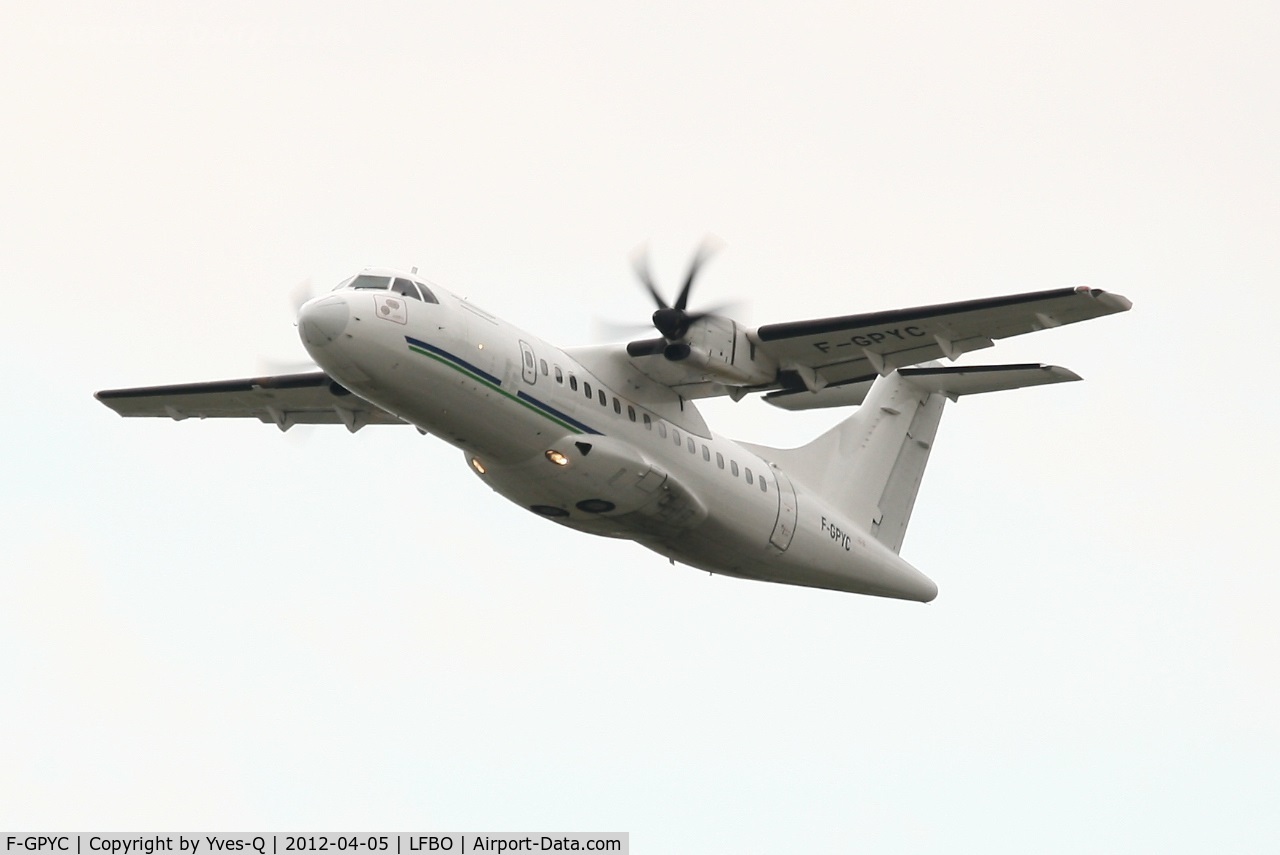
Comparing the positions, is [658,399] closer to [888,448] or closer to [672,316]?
[672,316]

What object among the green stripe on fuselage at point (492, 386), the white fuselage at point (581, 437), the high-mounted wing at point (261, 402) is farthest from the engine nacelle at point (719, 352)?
the high-mounted wing at point (261, 402)

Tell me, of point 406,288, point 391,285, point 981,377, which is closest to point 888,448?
point 981,377

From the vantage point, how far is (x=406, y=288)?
60.4ft

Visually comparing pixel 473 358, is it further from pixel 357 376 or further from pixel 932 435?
pixel 932 435

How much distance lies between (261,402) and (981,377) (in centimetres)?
999

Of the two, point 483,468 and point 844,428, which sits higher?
point 844,428

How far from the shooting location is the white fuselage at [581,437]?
18062 mm

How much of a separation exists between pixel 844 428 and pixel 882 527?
157 centimetres

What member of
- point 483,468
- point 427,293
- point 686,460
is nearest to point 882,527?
point 686,460

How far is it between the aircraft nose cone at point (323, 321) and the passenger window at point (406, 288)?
70cm

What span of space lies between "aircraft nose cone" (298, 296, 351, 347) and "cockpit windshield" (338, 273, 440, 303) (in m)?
0.52

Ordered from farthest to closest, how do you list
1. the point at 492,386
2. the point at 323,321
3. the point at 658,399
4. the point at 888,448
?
the point at 888,448 → the point at 658,399 → the point at 492,386 → the point at 323,321

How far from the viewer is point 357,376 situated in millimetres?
18031

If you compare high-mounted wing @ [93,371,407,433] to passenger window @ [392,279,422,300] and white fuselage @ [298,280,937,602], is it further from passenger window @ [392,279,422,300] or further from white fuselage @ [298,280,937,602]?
passenger window @ [392,279,422,300]
